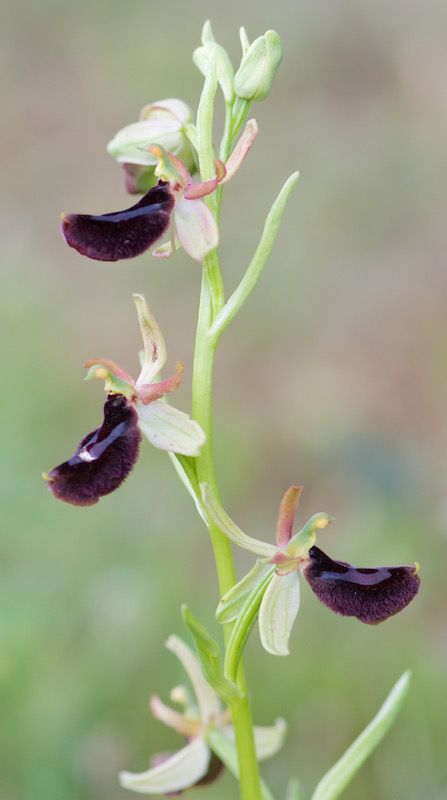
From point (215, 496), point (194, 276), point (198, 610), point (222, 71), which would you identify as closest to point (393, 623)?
point (198, 610)

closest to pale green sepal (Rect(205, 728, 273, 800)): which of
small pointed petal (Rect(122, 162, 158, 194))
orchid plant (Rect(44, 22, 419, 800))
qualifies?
orchid plant (Rect(44, 22, 419, 800))

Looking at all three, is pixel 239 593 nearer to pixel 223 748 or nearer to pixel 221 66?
pixel 223 748

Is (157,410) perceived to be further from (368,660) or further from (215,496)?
(368,660)

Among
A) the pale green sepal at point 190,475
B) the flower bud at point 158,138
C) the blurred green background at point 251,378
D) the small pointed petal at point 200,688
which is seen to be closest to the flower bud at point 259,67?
the flower bud at point 158,138

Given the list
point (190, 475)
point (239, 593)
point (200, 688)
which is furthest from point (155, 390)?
point (200, 688)

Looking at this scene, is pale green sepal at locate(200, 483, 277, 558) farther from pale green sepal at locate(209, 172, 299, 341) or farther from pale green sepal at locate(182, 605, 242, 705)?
pale green sepal at locate(209, 172, 299, 341)

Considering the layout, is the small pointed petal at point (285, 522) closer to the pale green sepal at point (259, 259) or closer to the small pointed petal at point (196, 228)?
the pale green sepal at point (259, 259)
